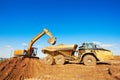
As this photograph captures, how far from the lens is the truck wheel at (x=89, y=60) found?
53.2 feet

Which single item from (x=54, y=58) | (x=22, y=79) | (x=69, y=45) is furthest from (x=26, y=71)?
(x=69, y=45)

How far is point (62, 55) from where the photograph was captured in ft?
60.3

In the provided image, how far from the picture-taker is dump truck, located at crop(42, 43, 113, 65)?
640 inches

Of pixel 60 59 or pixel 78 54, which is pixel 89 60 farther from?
pixel 60 59

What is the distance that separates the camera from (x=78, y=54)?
58.2 feet

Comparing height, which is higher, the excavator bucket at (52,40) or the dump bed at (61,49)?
the excavator bucket at (52,40)

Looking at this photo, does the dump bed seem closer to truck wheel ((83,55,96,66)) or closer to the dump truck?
the dump truck

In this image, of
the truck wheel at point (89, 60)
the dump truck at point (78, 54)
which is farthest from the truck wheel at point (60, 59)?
the truck wheel at point (89, 60)

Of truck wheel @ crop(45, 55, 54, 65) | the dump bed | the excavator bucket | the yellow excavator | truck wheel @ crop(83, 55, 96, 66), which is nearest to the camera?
truck wheel @ crop(83, 55, 96, 66)

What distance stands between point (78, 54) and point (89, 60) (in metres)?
1.73

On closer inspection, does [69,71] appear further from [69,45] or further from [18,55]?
[18,55]

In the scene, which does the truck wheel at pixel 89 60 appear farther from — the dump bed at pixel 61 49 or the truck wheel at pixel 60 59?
the truck wheel at pixel 60 59

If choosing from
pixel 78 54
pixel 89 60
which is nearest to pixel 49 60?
pixel 78 54

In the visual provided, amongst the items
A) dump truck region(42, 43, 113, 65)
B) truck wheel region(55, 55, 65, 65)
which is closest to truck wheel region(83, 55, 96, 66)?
dump truck region(42, 43, 113, 65)
